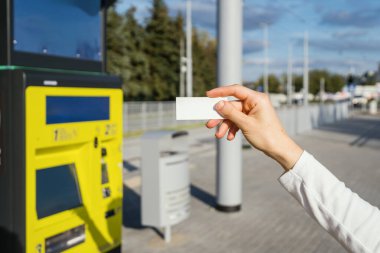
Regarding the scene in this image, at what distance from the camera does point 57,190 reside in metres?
3.06

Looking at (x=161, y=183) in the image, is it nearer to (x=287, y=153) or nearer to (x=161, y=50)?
(x=287, y=153)

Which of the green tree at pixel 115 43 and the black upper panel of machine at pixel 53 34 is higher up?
the green tree at pixel 115 43

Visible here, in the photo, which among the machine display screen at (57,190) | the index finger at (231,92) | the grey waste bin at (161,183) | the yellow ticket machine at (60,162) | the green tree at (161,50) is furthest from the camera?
the green tree at (161,50)

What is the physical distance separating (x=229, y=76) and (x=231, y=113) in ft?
14.8

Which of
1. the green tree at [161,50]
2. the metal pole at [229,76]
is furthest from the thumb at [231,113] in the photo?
the green tree at [161,50]

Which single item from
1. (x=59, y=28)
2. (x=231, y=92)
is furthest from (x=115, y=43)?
(x=231, y=92)

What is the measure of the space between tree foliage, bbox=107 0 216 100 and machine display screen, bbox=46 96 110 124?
Result: 26707 millimetres

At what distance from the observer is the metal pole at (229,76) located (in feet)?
19.0

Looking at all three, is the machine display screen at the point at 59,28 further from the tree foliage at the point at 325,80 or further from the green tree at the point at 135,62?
the tree foliage at the point at 325,80

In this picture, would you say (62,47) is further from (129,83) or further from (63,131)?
(129,83)

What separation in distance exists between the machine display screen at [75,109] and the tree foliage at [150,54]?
87.6 feet

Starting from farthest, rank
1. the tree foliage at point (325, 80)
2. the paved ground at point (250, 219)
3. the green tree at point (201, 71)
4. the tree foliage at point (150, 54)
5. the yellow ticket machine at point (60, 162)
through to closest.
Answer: the tree foliage at point (325, 80), the green tree at point (201, 71), the tree foliage at point (150, 54), the paved ground at point (250, 219), the yellow ticket machine at point (60, 162)

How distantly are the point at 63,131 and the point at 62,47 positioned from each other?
742mm

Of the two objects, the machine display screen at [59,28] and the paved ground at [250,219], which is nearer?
the machine display screen at [59,28]
